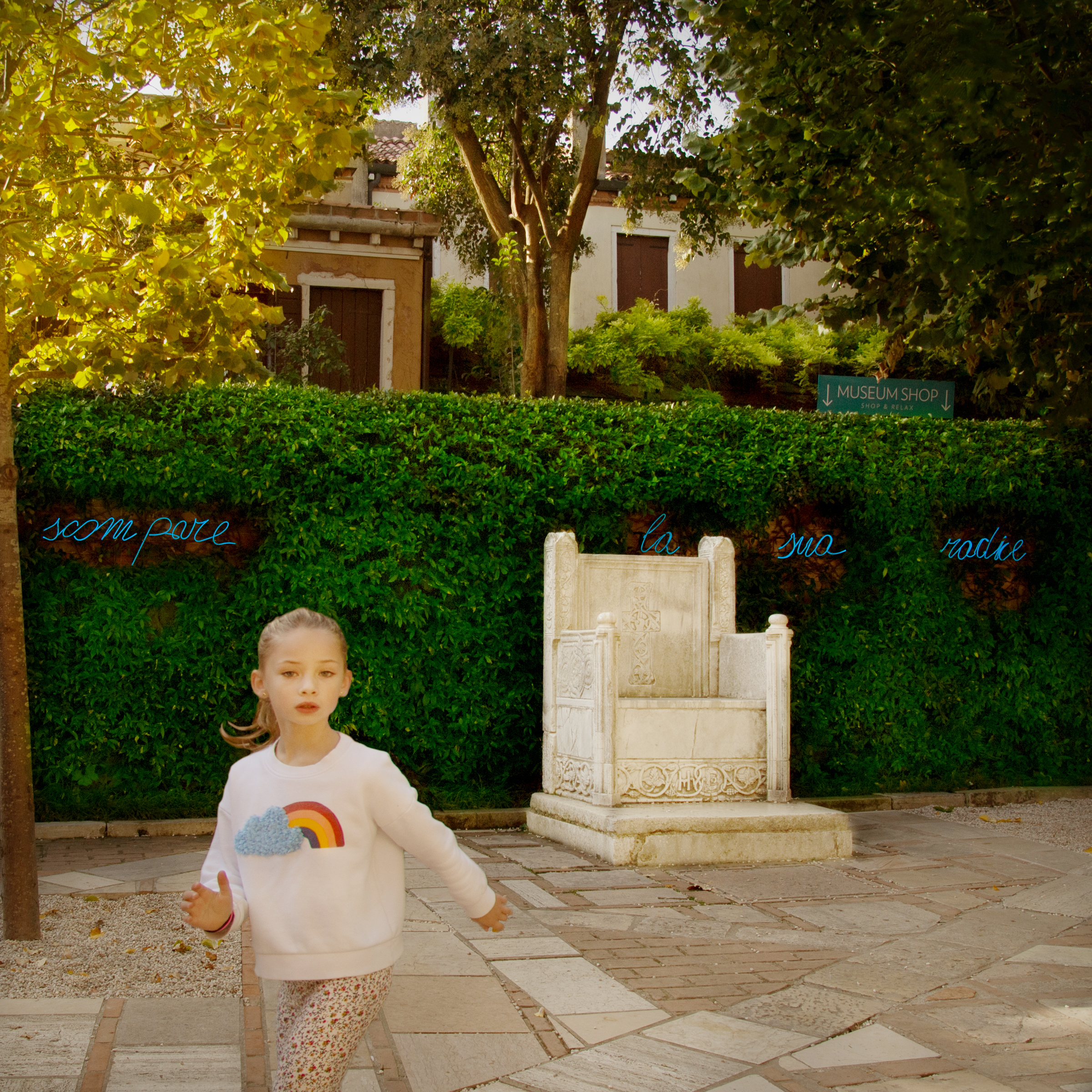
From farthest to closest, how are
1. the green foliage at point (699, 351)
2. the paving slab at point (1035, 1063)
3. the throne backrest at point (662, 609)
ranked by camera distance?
the green foliage at point (699, 351)
the throne backrest at point (662, 609)
the paving slab at point (1035, 1063)

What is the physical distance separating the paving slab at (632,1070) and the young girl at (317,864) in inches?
44.7

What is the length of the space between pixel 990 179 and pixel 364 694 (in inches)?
205

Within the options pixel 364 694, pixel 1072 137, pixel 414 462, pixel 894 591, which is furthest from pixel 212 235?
pixel 894 591

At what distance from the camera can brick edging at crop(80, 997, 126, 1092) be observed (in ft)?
10.4

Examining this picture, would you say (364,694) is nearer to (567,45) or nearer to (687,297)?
(567,45)

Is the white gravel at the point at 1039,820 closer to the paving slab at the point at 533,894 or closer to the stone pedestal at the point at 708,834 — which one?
the stone pedestal at the point at 708,834

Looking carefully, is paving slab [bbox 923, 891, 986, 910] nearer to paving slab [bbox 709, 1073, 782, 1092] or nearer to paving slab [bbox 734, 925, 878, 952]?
paving slab [bbox 734, 925, 878, 952]

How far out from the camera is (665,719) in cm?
720

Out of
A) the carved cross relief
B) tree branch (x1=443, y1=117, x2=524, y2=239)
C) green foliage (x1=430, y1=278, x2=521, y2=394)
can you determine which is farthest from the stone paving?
green foliage (x1=430, y1=278, x2=521, y2=394)

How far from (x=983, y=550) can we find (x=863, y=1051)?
6.60m

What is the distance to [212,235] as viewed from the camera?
526 cm

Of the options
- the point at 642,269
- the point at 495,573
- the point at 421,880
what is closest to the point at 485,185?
the point at 642,269

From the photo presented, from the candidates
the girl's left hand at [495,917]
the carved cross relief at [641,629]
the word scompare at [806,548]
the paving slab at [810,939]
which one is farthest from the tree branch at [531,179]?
the girl's left hand at [495,917]

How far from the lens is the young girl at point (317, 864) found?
2.31 metres
